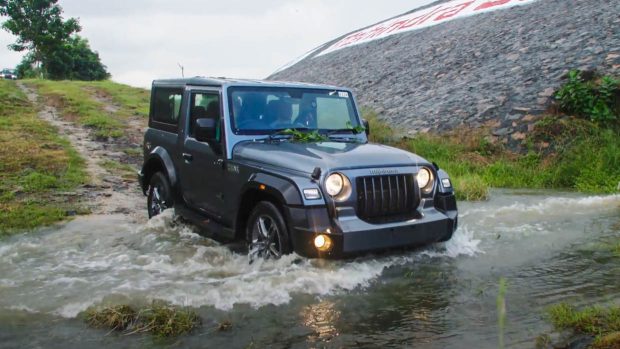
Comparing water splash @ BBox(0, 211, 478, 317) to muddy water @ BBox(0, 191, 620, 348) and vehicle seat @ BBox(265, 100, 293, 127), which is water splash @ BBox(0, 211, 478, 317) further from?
vehicle seat @ BBox(265, 100, 293, 127)

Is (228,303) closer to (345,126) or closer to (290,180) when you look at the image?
(290,180)

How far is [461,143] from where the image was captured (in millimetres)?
12766

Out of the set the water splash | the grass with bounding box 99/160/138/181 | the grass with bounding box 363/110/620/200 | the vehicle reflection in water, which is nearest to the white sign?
the grass with bounding box 363/110/620/200

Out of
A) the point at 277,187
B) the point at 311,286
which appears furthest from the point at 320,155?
the point at 311,286

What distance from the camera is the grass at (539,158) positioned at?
10.0 m

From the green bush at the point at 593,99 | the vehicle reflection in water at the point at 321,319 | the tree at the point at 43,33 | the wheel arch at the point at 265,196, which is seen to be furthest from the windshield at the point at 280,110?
the tree at the point at 43,33

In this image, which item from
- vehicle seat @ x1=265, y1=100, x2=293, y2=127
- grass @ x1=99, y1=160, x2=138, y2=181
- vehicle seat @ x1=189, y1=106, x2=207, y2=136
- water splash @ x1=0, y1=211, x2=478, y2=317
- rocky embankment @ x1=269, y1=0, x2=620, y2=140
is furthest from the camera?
rocky embankment @ x1=269, y1=0, x2=620, y2=140

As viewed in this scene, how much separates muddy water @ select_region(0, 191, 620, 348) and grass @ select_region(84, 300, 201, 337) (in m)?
0.09

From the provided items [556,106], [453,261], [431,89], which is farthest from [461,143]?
[453,261]

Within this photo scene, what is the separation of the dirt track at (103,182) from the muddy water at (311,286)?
1644mm

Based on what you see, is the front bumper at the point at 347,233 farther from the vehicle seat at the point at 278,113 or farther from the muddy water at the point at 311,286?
the vehicle seat at the point at 278,113

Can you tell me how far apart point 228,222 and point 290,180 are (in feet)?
3.92

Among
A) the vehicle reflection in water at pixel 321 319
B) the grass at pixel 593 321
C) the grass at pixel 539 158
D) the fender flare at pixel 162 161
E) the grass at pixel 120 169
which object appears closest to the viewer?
the grass at pixel 593 321

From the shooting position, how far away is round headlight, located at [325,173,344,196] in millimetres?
5168
